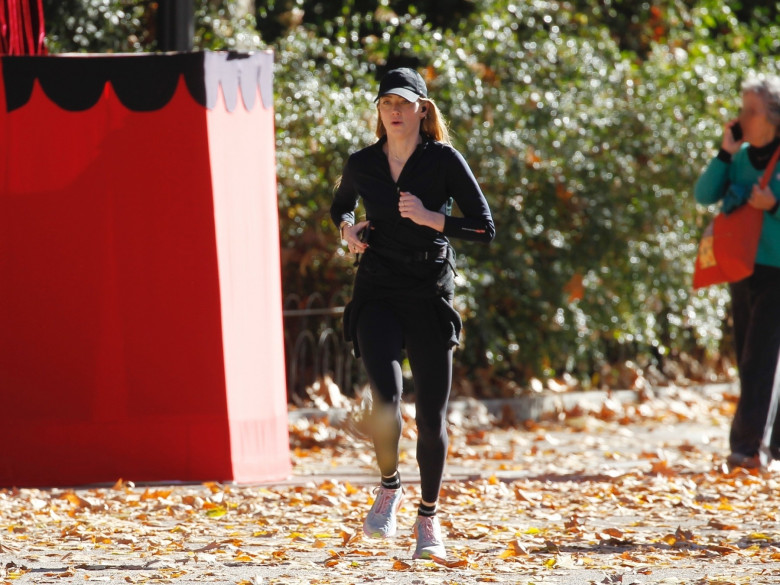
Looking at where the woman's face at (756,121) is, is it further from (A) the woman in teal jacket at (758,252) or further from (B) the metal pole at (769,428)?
(B) the metal pole at (769,428)

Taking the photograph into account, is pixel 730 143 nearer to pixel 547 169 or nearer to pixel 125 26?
pixel 547 169

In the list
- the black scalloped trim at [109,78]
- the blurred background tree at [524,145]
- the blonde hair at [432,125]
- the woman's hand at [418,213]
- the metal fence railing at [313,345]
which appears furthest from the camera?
the metal fence railing at [313,345]

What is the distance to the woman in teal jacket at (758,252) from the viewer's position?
7.61 meters

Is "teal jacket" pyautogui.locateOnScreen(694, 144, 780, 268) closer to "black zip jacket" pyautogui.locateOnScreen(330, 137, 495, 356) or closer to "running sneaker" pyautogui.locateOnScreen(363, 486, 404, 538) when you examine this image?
"black zip jacket" pyautogui.locateOnScreen(330, 137, 495, 356)

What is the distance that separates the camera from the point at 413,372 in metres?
5.21

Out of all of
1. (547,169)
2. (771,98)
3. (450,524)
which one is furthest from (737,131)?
(450,524)

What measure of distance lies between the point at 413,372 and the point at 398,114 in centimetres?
99

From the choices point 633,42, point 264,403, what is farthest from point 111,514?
point 633,42

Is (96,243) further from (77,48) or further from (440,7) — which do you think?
(440,7)

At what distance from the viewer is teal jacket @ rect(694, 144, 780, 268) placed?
25.0 ft

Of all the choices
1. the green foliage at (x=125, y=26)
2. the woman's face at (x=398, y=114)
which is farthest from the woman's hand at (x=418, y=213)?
the green foliage at (x=125, y=26)

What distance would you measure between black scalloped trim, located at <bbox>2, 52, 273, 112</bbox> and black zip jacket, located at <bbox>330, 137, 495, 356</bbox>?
7.48ft

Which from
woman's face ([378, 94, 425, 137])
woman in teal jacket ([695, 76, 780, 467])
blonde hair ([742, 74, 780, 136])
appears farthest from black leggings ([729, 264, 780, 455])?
woman's face ([378, 94, 425, 137])

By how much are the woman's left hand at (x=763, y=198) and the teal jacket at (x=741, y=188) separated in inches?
2.1
